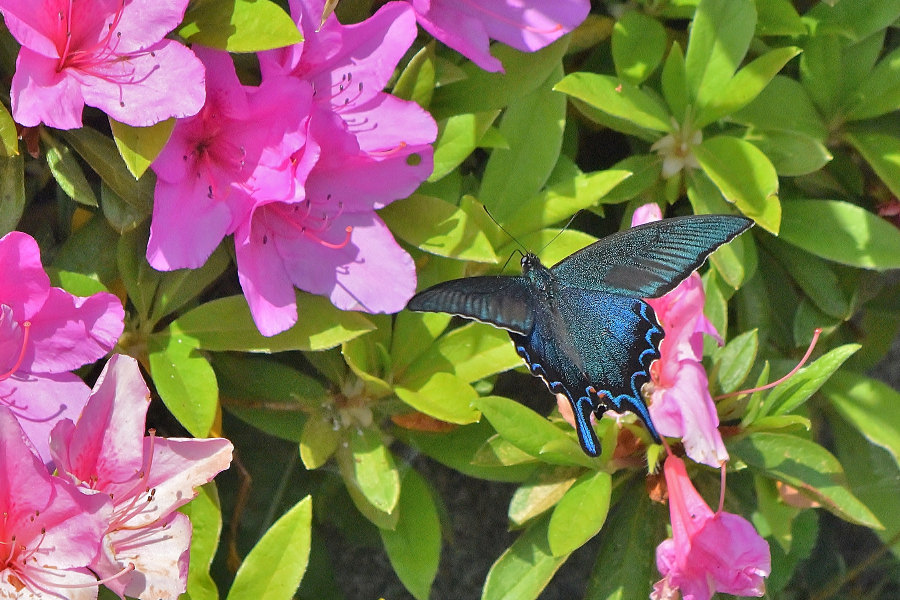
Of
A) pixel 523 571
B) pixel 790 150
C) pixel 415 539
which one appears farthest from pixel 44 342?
pixel 790 150

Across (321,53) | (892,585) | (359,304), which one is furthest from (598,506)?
(892,585)

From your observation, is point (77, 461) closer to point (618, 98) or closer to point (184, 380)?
point (184, 380)

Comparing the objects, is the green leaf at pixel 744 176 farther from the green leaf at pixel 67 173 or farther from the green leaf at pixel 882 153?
the green leaf at pixel 67 173

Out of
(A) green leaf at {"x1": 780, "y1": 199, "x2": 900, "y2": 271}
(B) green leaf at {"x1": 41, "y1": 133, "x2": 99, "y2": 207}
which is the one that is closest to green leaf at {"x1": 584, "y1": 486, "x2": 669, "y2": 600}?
(A) green leaf at {"x1": 780, "y1": 199, "x2": 900, "y2": 271}

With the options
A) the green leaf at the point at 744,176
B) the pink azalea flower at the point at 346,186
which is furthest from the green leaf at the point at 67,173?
the green leaf at the point at 744,176

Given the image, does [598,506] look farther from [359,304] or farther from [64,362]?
[64,362]

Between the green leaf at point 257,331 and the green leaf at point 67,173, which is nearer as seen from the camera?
the green leaf at point 67,173
